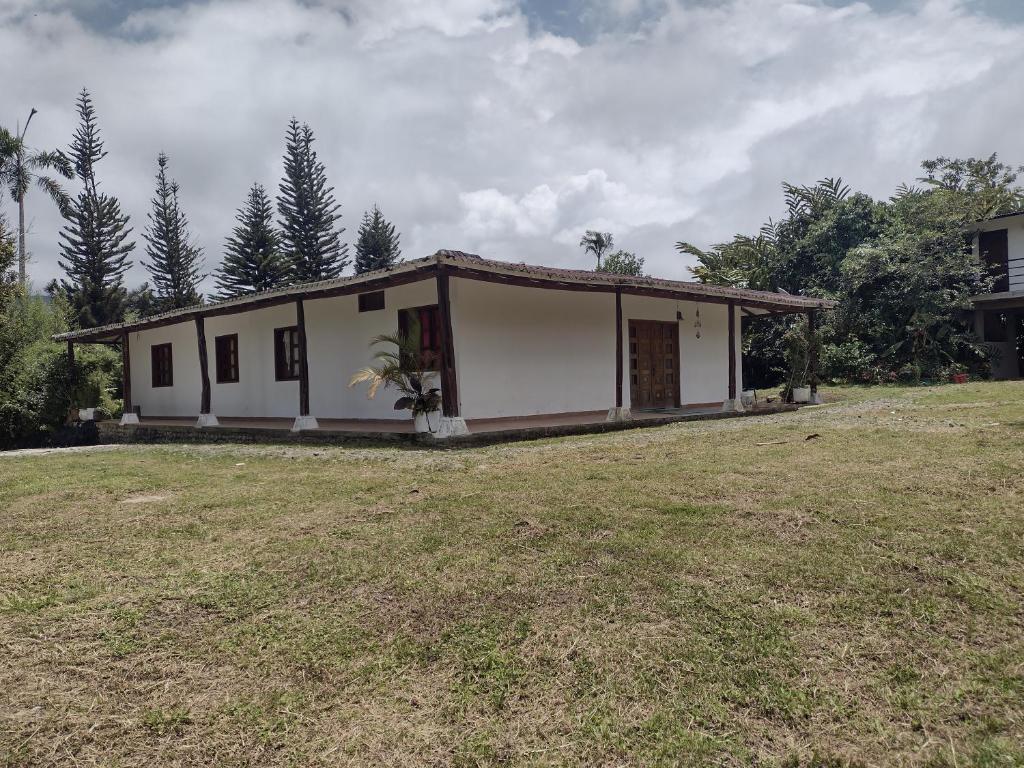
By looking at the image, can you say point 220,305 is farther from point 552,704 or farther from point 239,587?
point 552,704

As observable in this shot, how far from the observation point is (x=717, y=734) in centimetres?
190

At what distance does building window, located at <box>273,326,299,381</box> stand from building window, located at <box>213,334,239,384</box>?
1569 millimetres

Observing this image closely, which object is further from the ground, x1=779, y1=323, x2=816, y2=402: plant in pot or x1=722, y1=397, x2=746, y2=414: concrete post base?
x1=779, y1=323, x2=816, y2=402: plant in pot

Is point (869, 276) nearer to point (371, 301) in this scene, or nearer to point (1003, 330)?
point (1003, 330)

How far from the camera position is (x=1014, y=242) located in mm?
17641

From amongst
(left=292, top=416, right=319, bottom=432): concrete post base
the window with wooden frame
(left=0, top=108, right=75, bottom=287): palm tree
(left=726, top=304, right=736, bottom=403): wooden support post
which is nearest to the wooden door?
(left=726, top=304, right=736, bottom=403): wooden support post

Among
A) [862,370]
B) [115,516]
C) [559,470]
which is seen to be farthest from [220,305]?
[862,370]

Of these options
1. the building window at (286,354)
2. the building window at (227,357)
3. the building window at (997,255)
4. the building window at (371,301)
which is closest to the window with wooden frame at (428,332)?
the building window at (371,301)

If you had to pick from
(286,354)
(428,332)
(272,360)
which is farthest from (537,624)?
(272,360)

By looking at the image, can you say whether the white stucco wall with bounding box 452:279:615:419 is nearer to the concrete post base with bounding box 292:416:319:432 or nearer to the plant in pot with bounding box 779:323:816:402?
the concrete post base with bounding box 292:416:319:432

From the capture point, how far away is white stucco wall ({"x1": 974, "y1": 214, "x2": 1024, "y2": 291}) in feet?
56.9

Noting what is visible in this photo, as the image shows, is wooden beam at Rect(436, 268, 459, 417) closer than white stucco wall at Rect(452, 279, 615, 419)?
Yes

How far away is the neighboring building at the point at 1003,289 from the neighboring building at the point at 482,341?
7.80 metres

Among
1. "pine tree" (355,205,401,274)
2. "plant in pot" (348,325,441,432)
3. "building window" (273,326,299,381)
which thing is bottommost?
"plant in pot" (348,325,441,432)
